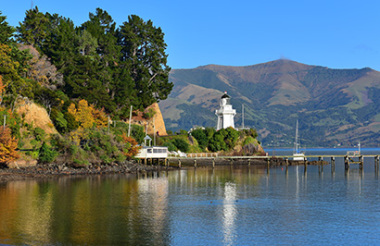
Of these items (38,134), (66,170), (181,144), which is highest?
(38,134)

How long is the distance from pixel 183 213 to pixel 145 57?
88.2m

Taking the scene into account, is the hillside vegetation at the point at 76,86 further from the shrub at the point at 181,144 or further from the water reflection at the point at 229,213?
the water reflection at the point at 229,213

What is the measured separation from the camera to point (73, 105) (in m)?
98.2

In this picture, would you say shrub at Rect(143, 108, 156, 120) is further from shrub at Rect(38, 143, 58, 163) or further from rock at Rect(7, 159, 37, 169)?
rock at Rect(7, 159, 37, 169)

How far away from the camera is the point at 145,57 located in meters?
132

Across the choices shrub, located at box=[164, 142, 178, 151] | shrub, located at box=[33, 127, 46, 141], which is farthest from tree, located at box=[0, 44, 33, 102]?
shrub, located at box=[164, 142, 178, 151]

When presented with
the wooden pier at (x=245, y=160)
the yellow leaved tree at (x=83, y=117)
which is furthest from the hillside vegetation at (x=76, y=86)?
the wooden pier at (x=245, y=160)

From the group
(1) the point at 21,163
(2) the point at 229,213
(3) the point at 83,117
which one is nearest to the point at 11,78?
(3) the point at 83,117

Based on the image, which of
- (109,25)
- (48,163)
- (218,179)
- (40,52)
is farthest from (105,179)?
(109,25)

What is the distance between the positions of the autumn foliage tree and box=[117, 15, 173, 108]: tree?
52.2 meters

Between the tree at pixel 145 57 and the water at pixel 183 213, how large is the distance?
177ft

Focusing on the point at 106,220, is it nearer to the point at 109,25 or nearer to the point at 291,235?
the point at 291,235

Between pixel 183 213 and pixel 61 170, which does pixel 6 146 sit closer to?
pixel 61 170

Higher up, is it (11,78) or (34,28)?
(34,28)
